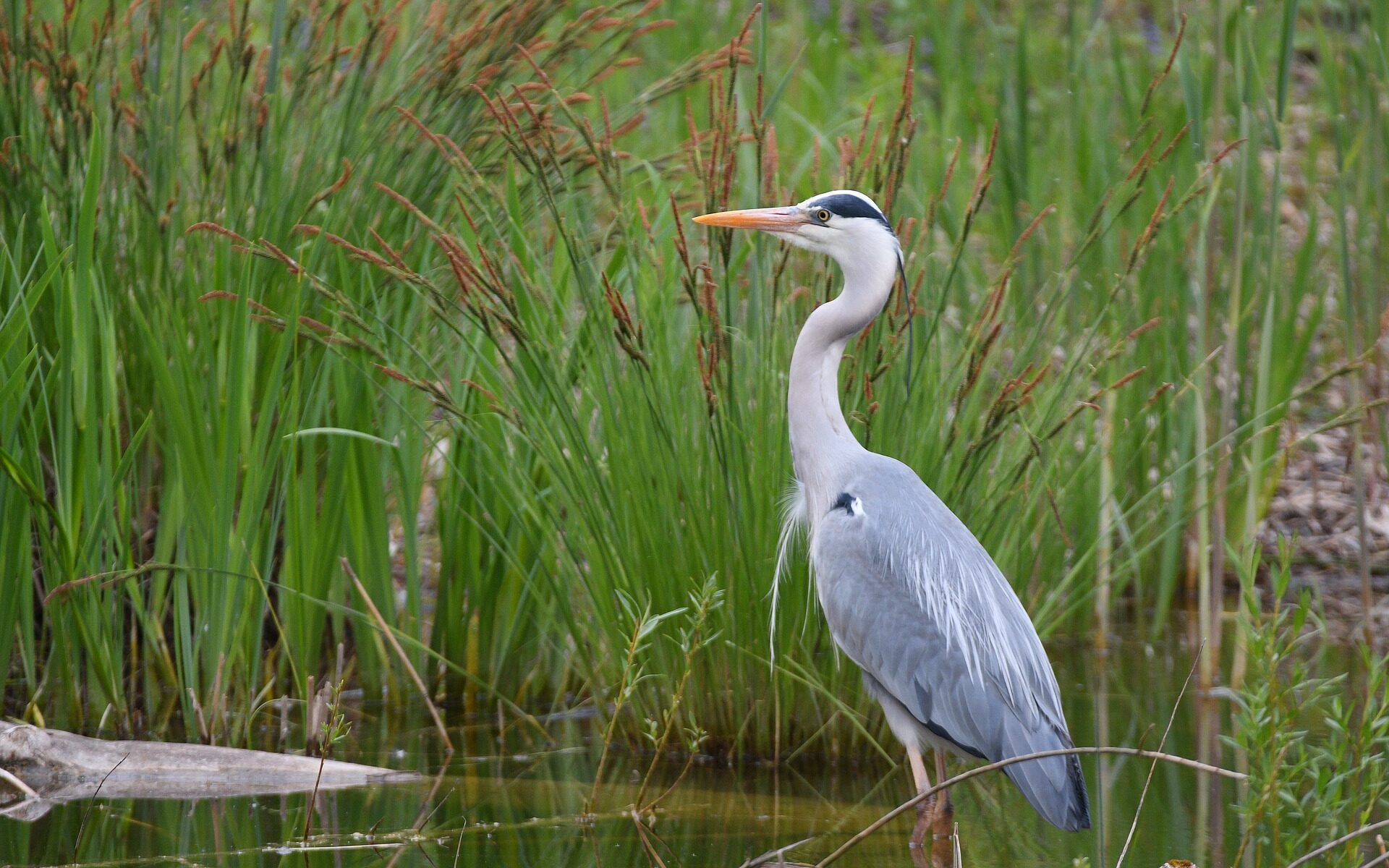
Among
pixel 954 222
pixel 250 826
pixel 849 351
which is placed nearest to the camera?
pixel 250 826

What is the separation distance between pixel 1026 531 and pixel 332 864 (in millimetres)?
2292

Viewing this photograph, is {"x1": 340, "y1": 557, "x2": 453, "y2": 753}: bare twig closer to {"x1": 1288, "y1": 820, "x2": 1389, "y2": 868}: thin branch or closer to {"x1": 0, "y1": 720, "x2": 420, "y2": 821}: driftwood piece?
{"x1": 0, "y1": 720, "x2": 420, "y2": 821}: driftwood piece

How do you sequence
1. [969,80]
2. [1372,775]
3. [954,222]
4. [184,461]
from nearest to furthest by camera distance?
[1372,775] < [184,461] < [954,222] < [969,80]

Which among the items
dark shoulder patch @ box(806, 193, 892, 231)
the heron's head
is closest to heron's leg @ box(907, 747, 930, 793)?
the heron's head

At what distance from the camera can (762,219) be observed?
3533mm

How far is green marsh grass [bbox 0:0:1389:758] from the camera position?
3609 millimetres

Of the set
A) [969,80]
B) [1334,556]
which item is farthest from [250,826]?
[1334,556]

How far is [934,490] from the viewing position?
12.9ft

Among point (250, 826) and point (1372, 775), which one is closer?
point (1372, 775)

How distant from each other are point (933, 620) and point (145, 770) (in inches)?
76.8

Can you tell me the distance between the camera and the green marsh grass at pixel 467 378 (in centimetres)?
361

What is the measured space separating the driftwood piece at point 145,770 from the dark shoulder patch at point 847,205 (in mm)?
1816

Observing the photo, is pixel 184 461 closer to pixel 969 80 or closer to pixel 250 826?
pixel 250 826

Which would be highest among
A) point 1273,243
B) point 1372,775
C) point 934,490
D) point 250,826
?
point 1273,243
